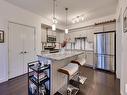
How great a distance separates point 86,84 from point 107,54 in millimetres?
2090

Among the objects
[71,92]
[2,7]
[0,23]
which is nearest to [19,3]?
[2,7]

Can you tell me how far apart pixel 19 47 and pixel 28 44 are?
47cm

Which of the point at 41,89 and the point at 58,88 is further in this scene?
the point at 58,88

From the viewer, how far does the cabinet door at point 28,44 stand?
3967 millimetres

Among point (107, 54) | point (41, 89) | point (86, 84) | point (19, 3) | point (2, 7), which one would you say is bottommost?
point (86, 84)

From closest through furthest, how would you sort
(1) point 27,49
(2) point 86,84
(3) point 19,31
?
(2) point 86,84
(3) point 19,31
(1) point 27,49

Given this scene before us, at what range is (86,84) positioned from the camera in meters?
2.98

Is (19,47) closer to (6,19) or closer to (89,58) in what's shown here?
(6,19)

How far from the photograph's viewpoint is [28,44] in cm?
410

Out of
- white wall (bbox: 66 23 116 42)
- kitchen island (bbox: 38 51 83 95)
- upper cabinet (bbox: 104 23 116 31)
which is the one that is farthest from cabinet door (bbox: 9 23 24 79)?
upper cabinet (bbox: 104 23 116 31)

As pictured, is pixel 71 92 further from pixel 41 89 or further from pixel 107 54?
pixel 107 54

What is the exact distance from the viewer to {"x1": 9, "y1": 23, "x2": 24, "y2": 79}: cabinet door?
11.2 feet

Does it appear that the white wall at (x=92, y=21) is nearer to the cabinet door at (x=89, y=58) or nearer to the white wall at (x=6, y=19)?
the cabinet door at (x=89, y=58)

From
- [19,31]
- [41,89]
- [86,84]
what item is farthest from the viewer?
[19,31]
